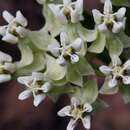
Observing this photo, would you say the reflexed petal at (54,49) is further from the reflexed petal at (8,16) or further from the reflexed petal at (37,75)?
the reflexed petal at (8,16)

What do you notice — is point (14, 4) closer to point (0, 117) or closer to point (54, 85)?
point (0, 117)

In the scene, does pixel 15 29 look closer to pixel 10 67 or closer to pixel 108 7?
pixel 10 67

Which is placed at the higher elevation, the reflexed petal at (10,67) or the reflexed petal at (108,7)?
the reflexed petal at (108,7)

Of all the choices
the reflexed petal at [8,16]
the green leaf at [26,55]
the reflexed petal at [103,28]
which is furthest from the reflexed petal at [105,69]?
the reflexed petal at [8,16]

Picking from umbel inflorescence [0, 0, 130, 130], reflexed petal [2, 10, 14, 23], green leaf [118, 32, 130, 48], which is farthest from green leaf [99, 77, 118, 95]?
reflexed petal [2, 10, 14, 23]

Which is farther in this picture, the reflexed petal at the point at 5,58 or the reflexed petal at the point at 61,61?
the reflexed petal at the point at 5,58

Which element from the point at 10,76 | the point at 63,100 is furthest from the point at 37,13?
the point at 10,76

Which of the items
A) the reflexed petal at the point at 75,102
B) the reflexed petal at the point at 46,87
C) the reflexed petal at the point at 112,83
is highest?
the reflexed petal at the point at 112,83

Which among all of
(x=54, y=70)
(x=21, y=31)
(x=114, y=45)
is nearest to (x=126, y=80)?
(x=114, y=45)

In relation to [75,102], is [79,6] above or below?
above
